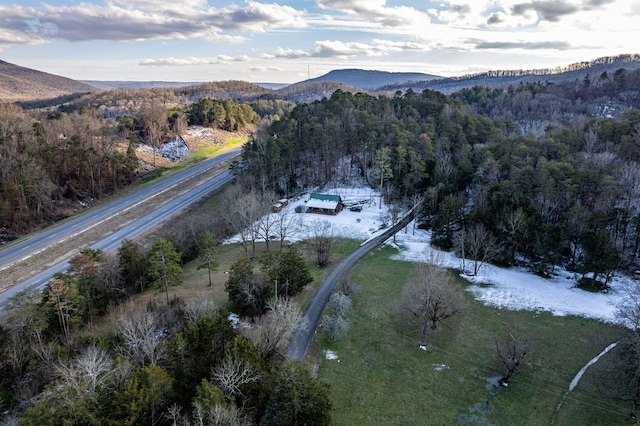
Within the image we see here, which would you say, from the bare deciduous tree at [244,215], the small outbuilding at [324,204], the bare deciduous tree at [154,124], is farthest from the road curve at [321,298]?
the bare deciduous tree at [154,124]

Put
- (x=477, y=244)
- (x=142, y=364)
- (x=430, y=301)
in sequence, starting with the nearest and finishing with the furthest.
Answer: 1. (x=142, y=364)
2. (x=430, y=301)
3. (x=477, y=244)

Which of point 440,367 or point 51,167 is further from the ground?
point 51,167

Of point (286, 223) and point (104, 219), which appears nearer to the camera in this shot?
point (104, 219)

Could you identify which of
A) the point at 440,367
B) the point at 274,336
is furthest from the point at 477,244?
Result: the point at 274,336

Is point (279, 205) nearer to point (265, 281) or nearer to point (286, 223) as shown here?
point (286, 223)

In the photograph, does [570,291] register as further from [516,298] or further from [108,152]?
[108,152]

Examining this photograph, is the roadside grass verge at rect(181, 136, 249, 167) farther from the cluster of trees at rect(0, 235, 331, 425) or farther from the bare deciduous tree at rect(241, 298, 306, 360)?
the bare deciduous tree at rect(241, 298, 306, 360)

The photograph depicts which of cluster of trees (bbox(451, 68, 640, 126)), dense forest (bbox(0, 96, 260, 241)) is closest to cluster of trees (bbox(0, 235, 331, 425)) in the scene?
dense forest (bbox(0, 96, 260, 241))

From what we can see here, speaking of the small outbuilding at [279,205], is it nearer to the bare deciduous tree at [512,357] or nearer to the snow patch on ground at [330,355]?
the snow patch on ground at [330,355]
